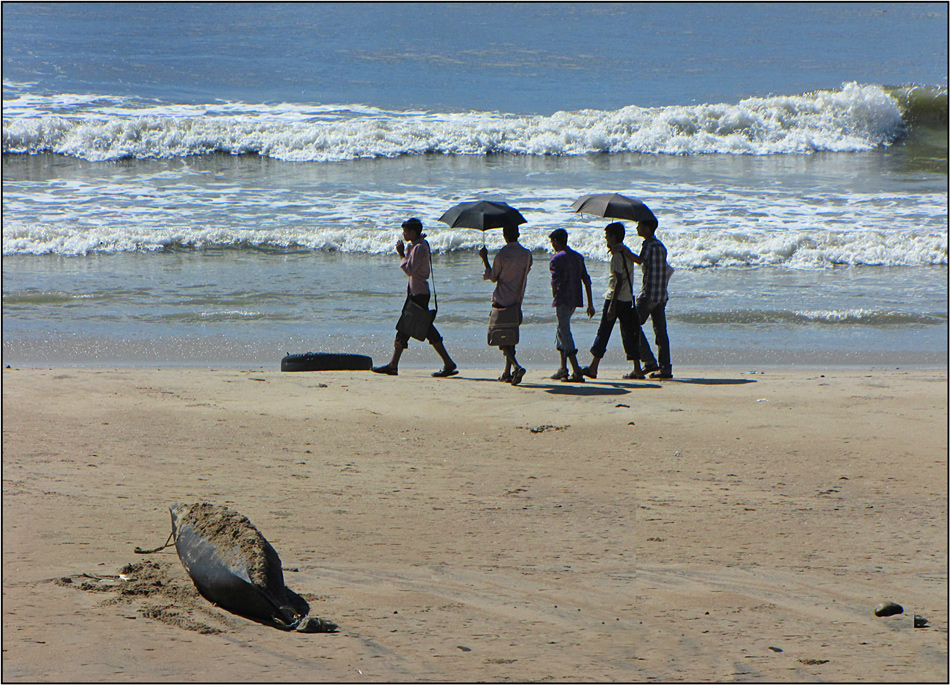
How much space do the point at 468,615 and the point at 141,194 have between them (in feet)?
59.1

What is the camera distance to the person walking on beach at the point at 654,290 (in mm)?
8289

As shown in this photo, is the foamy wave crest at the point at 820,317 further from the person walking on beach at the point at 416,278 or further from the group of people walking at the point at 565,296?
the person walking on beach at the point at 416,278

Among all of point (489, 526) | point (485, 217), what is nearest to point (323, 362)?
point (485, 217)

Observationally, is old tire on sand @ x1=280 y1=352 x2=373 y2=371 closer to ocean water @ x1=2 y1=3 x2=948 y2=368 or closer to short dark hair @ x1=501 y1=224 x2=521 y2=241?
ocean water @ x1=2 y1=3 x2=948 y2=368

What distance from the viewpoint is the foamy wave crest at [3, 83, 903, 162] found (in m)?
25.0

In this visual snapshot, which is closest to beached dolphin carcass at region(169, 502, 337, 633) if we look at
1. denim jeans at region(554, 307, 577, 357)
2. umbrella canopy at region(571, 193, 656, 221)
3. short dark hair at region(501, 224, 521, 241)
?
short dark hair at region(501, 224, 521, 241)

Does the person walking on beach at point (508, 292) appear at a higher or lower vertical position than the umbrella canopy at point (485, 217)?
lower

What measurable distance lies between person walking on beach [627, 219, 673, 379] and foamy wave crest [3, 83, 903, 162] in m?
17.4

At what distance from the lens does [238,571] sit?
11.6 feet

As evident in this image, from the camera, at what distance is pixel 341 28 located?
44906 mm

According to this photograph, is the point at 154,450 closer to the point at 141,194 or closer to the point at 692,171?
the point at 141,194

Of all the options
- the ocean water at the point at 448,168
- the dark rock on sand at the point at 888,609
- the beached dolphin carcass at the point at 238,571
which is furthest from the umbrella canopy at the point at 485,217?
the dark rock on sand at the point at 888,609

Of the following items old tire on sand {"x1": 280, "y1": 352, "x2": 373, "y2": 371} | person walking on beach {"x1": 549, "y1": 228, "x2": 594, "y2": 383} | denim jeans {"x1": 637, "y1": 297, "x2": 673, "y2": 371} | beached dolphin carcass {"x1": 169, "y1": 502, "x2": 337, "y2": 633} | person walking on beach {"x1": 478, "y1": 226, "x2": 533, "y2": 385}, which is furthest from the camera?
old tire on sand {"x1": 280, "y1": 352, "x2": 373, "y2": 371}

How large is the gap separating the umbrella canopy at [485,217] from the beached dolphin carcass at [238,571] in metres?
4.52
